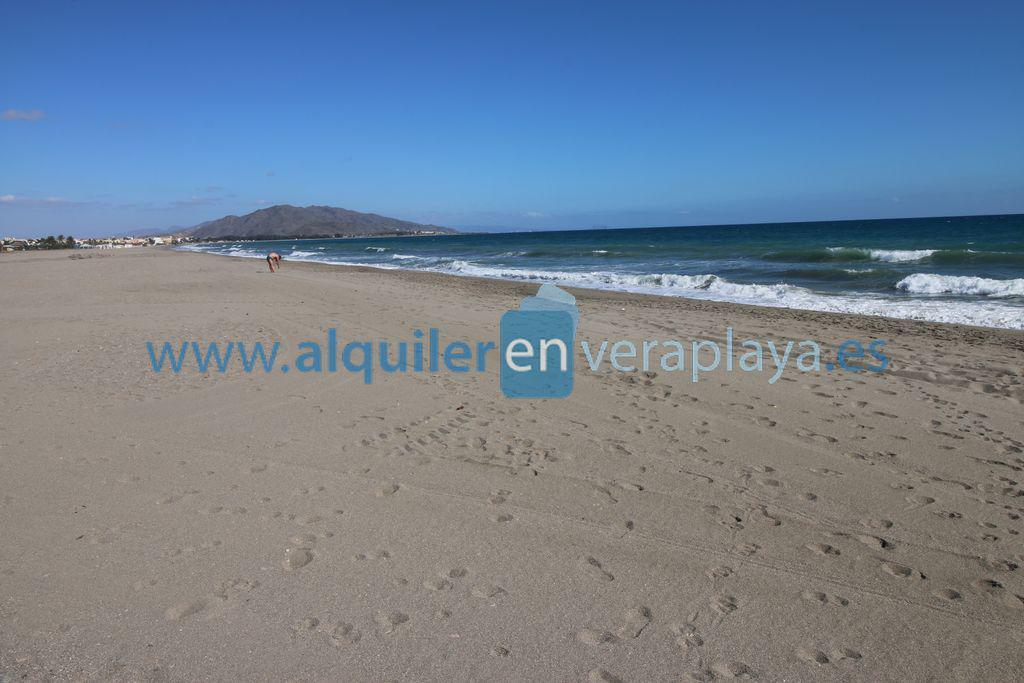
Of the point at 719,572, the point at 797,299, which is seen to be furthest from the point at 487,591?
the point at 797,299

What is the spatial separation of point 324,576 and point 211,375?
450cm

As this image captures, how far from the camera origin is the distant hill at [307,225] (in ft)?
491

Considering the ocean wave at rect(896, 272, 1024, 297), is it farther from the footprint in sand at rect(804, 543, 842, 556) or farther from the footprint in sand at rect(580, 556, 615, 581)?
the footprint in sand at rect(580, 556, 615, 581)

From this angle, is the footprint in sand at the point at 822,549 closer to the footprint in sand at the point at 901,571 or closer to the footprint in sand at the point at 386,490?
the footprint in sand at the point at 901,571

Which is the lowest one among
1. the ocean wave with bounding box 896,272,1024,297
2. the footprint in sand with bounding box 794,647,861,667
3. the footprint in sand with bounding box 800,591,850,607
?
the footprint in sand with bounding box 794,647,861,667

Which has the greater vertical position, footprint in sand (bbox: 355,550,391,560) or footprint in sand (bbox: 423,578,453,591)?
footprint in sand (bbox: 355,550,391,560)

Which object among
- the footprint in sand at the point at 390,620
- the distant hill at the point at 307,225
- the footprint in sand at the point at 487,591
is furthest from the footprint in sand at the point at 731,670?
the distant hill at the point at 307,225

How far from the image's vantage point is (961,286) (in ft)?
46.6

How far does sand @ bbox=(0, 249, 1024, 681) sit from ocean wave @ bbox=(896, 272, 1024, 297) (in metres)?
8.58

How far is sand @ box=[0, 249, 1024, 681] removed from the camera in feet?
8.30

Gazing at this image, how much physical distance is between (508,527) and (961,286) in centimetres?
1510

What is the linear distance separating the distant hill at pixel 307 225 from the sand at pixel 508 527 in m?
143

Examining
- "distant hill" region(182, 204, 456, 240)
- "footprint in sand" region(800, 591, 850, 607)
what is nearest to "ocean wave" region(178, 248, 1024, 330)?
"footprint in sand" region(800, 591, 850, 607)

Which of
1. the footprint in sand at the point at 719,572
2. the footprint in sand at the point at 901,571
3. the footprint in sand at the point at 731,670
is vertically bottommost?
the footprint in sand at the point at 731,670
